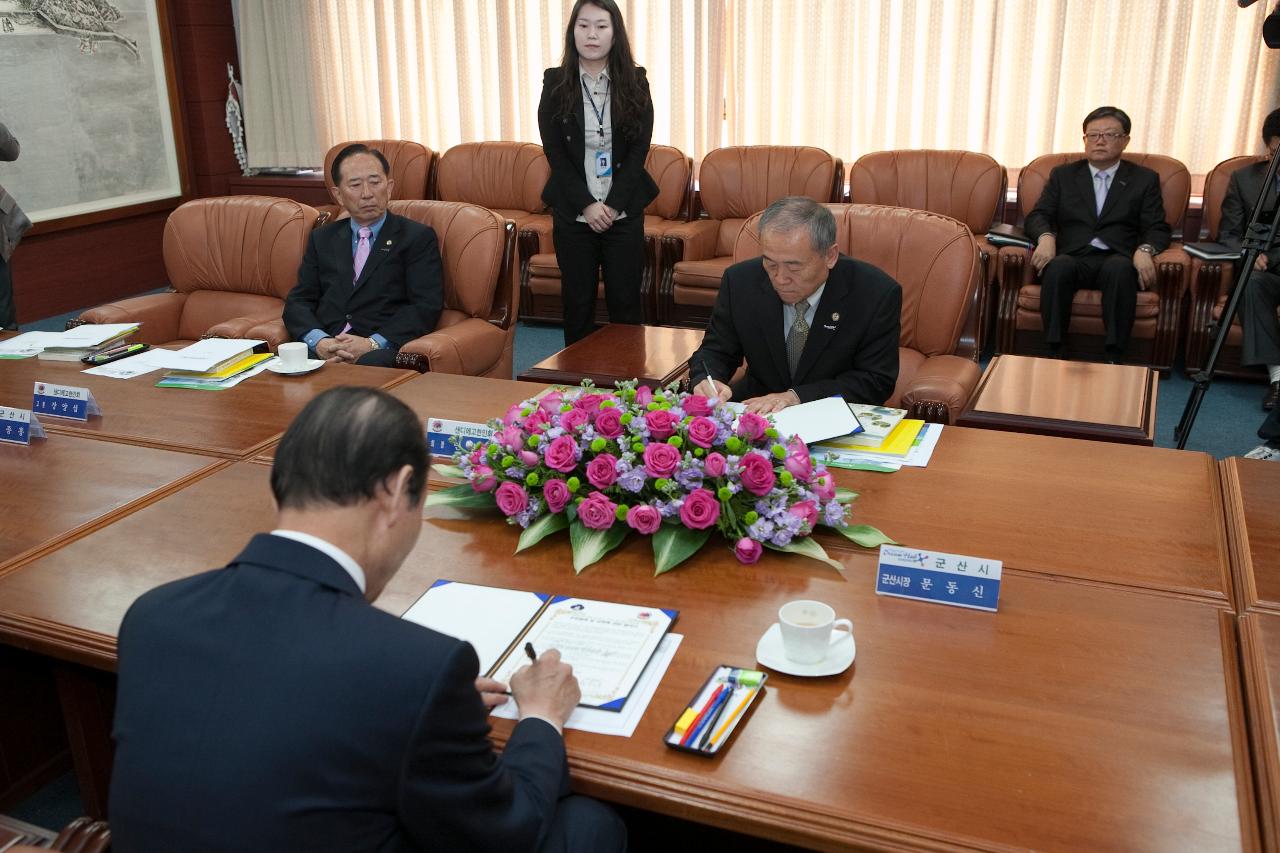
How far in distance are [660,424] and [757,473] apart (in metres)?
0.18

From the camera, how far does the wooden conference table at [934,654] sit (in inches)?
47.3

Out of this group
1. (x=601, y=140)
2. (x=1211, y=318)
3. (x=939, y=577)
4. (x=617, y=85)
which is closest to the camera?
(x=939, y=577)

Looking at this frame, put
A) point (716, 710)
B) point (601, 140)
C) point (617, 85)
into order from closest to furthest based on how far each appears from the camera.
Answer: point (716, 710) → point (617, 85) → point (601, 140)

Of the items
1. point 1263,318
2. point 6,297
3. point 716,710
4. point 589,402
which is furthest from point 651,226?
point 716,710

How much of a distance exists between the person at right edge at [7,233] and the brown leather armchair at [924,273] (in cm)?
306

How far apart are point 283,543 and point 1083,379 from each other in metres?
2.34

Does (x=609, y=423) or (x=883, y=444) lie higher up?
(x=609, y=423)

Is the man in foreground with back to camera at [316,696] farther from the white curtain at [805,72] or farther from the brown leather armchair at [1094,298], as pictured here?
the white curtain at [805,72]

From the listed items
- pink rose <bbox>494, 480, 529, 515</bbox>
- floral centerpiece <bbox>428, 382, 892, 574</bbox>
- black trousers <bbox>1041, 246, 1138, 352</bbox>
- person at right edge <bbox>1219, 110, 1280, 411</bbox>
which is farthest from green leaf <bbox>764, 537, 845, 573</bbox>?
black trousers <bbox>1041, 246, 1138, 352</bbox>

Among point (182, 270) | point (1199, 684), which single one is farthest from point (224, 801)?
point (182, 270)

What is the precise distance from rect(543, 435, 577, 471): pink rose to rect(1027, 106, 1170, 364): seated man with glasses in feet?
12.2

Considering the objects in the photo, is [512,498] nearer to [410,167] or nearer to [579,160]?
[579,160]

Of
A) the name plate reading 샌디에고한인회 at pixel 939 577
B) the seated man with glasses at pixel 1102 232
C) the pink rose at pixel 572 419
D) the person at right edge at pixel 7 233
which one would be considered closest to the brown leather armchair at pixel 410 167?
the person at right edge at pixel 7 233

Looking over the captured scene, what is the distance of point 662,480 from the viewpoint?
1.77 m
